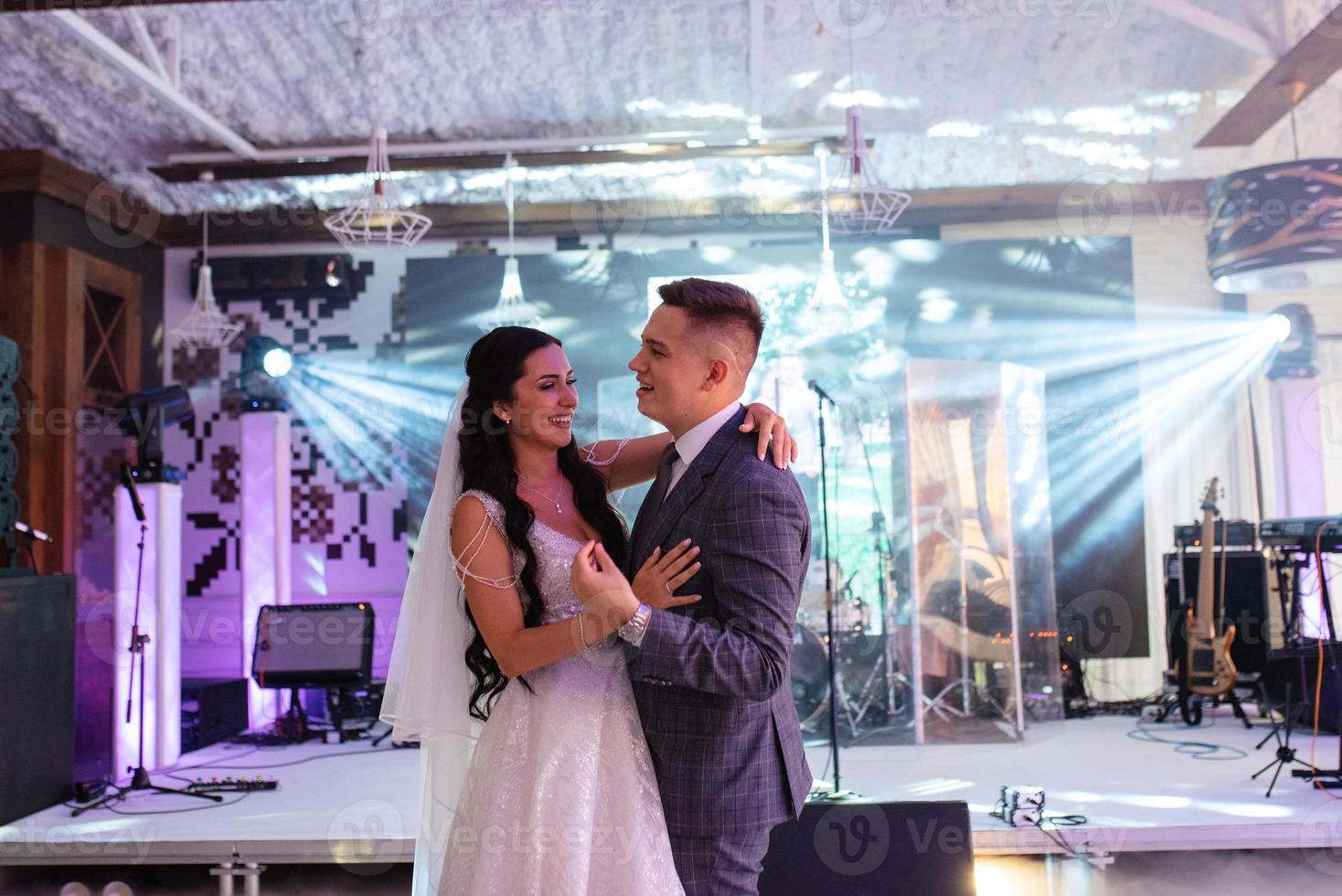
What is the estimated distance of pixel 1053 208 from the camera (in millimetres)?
7422

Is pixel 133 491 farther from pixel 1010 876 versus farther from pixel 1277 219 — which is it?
pixel 1277 219

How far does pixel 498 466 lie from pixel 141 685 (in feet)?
11.3

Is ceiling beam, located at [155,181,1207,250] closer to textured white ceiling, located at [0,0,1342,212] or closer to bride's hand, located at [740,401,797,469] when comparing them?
textured white ceiling, located at [0,0,1342,212]

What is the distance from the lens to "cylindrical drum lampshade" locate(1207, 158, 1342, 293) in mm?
A: 4555

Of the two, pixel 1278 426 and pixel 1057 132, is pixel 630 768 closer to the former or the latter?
pixel 1057 132

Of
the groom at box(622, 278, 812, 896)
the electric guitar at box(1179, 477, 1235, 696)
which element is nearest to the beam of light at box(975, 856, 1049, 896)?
the groom at box(622, 278, 812, 896)

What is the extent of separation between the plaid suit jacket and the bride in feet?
0.23

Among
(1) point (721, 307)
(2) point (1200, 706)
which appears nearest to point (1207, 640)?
(2) point (1200, 706)

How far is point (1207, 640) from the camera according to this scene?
5.97 m

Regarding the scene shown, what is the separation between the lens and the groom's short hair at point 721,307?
6.62ft

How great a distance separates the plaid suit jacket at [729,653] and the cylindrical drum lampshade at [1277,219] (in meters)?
3.82

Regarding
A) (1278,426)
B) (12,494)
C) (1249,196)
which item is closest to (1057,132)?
(1249,196)

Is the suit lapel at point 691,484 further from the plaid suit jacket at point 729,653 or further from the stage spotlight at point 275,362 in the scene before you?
the stage spotlight at point 275,362

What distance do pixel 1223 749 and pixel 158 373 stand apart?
7356mm
